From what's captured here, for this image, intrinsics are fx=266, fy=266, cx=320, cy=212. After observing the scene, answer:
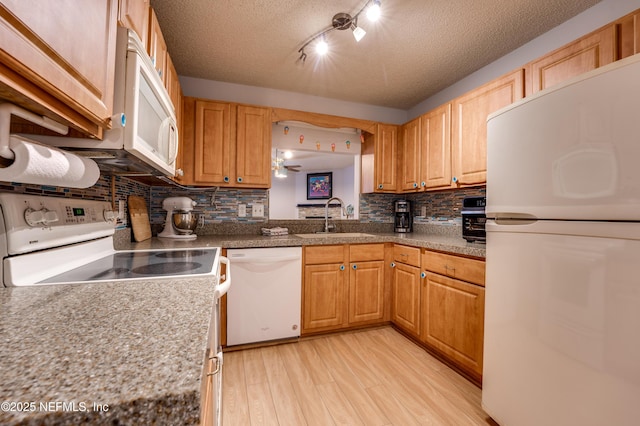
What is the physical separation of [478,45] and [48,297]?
2.70m

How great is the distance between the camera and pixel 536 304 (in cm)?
112

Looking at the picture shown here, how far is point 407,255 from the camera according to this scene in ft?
7.51

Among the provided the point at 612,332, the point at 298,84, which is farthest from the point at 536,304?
the point at 298,84

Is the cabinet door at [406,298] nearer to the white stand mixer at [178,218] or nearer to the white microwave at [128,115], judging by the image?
the white stand mixer at [178,218]

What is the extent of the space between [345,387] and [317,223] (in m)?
1.53

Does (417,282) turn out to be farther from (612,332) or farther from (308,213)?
(308,213)

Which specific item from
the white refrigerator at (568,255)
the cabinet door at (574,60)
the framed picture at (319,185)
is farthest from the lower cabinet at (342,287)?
the framed picture at (319,185)

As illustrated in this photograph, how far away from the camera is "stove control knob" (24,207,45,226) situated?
83cm

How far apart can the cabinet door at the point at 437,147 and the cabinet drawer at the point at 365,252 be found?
74cm

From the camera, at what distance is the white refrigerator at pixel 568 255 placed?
86cm

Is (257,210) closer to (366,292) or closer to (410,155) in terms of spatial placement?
(366,292)

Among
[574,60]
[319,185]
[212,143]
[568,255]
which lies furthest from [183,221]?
[319,185]

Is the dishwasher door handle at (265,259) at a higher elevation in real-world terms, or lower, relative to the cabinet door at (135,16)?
lower

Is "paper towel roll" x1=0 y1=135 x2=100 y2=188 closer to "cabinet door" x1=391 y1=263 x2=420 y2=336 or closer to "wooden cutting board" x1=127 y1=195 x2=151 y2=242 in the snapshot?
"wooden cutting board" x1=127 y1=195 x2=151 y2=242
